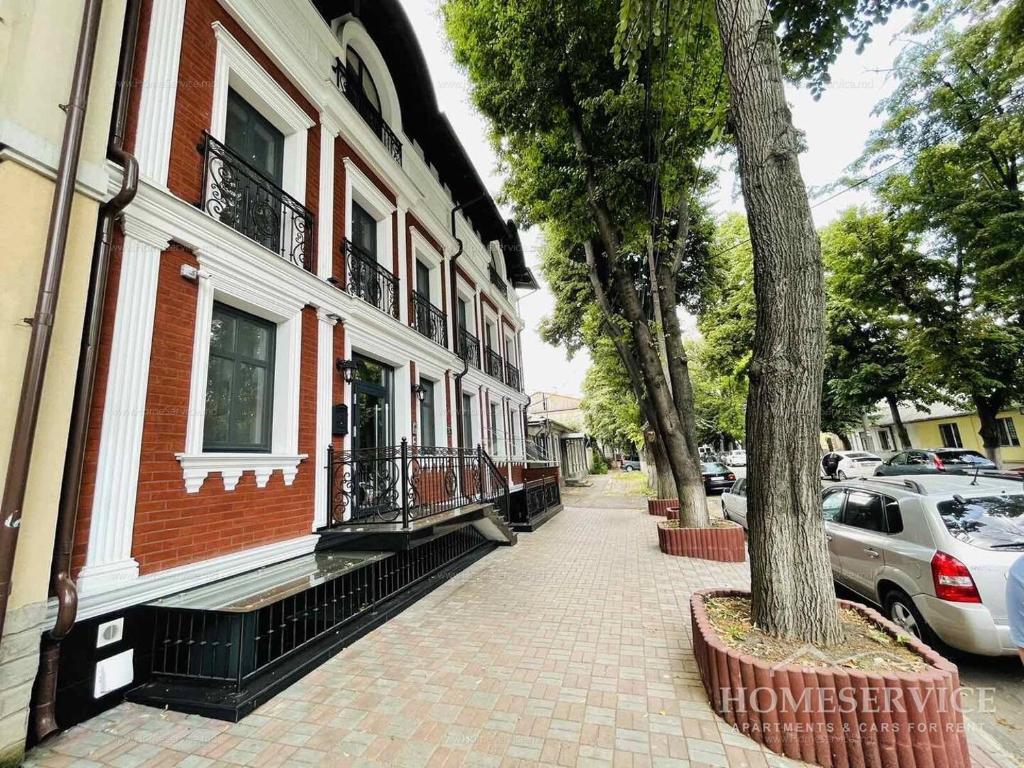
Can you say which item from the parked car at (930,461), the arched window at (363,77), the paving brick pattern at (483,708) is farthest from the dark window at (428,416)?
the parked car at (930,461)

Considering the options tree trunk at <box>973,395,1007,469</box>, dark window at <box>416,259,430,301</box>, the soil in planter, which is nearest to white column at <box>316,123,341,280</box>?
dark window at <box>416,259,430,301</box>

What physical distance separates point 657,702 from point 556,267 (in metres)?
14.2

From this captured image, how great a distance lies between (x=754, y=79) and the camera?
335cm

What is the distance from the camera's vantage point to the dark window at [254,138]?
492cm

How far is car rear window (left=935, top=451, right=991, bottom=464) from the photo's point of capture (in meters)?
14.7

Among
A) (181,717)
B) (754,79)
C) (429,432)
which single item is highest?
(754,79)

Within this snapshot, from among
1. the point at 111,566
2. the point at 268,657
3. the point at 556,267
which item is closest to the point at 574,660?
the point at 268,657

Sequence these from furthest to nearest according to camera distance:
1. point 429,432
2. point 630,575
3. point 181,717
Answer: point 429,432 → point 630,575 → point 181,717

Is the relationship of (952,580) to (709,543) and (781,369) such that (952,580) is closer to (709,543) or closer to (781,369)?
(781,369)

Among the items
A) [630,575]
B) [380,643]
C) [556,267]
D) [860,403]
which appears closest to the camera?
[380,643]

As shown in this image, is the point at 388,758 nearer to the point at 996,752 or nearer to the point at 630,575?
the point at 996,752

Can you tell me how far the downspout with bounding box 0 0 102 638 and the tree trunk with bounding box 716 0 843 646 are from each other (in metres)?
4.73

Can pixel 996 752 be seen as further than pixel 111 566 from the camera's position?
No

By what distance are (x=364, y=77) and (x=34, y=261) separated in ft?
22.5
